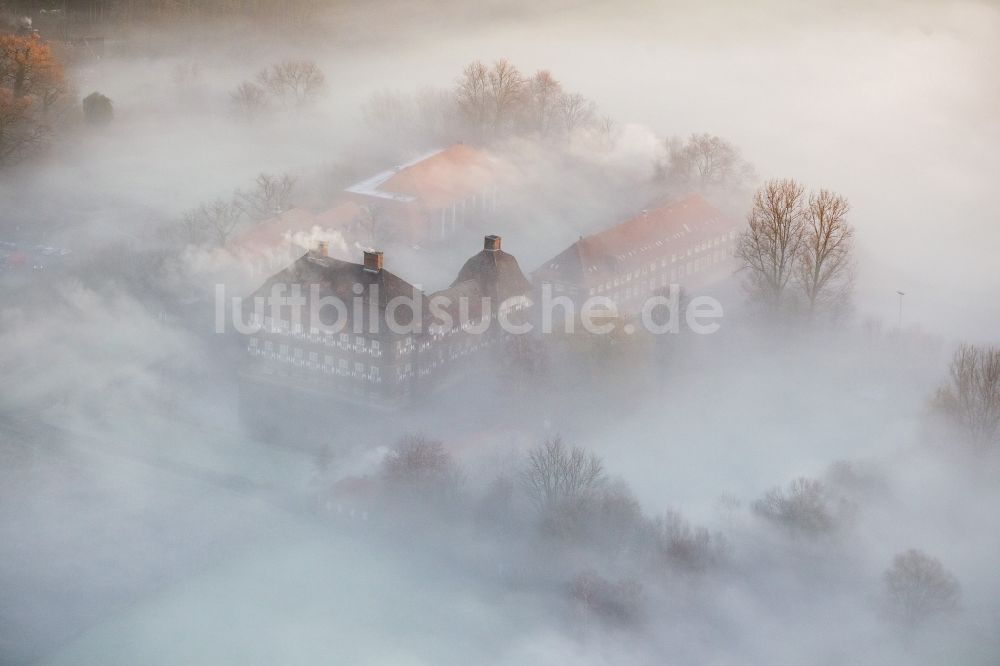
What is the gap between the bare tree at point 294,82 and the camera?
121000 mm

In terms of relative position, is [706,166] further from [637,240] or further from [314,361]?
[314,361]

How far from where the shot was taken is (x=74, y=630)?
188ft

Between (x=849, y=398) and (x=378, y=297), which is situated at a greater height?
(x=378, y=297)

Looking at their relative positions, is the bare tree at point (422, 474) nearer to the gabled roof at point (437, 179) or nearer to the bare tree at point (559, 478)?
the bare tree at point (559, 478)

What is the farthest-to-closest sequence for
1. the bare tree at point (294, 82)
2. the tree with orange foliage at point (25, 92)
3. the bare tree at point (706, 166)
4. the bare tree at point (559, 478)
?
the bare tree at point (294, 82), the bare tree at point (706, 166), the tree with orange foliage at point (25, 92), the bare tree at point (559, 478)

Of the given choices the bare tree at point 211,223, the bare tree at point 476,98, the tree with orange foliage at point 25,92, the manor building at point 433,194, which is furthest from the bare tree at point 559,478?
the bare tree at point 476,98

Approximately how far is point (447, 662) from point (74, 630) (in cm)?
1505

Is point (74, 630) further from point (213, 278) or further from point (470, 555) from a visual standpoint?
point (213, 278)

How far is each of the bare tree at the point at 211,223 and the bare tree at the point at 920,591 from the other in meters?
46.5

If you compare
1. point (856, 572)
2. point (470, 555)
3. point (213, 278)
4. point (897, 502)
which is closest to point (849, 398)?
point (897, 502)

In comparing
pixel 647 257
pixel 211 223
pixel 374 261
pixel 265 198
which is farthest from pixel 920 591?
pixel 265 198

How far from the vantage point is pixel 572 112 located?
4660 inches

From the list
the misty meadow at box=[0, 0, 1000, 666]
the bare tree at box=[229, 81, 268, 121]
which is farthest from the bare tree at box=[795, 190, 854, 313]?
the bare tree at box=[229, 81, 268, 121]

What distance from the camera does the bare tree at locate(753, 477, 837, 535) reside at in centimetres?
6122
